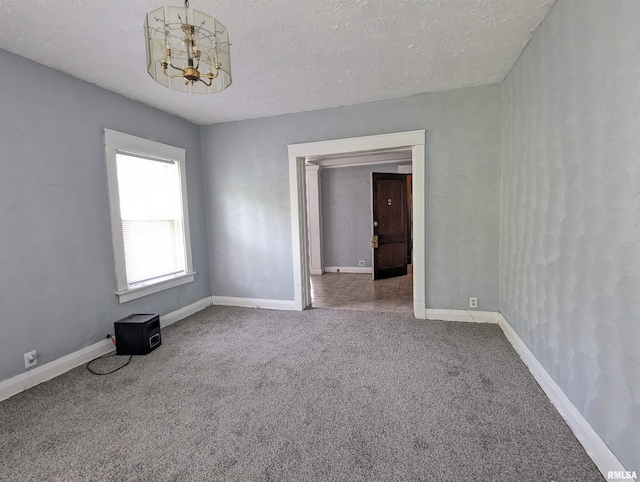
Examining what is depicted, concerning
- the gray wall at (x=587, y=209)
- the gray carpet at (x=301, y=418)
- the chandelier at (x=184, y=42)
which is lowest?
the gray carpet at (x=301, y=418)

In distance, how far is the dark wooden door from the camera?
19.0 feet

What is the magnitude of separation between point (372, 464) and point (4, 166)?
3.14m

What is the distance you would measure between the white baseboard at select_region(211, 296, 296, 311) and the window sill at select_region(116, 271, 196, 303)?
570mm

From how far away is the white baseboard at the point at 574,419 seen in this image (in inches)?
53.7

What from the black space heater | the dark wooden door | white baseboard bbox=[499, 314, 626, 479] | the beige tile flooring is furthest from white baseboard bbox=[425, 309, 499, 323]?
the black space heater

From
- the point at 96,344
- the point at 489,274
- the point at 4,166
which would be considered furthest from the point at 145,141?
the point at 489,274

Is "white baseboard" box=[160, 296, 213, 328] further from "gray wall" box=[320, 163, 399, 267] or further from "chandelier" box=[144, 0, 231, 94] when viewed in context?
"gray wall" box=[320, 163, 399, 267]

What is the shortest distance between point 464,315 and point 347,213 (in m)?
3.73

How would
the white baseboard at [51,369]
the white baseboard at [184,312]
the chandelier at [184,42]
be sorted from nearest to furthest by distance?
the chandelier at [184,42] → the white baseboard at [51,369] → the white baseboard at [184,312]

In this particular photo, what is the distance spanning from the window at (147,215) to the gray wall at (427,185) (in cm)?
51

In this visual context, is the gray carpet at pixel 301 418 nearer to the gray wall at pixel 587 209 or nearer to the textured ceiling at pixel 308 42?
the gray wall at pixel 587 209

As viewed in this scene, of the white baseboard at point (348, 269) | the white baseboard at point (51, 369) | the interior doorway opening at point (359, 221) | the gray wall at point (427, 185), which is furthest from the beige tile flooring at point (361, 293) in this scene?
the white baseboard at point (51, 369)

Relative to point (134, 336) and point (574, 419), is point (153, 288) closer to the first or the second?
point (134, 336)

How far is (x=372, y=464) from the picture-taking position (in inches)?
58.7
